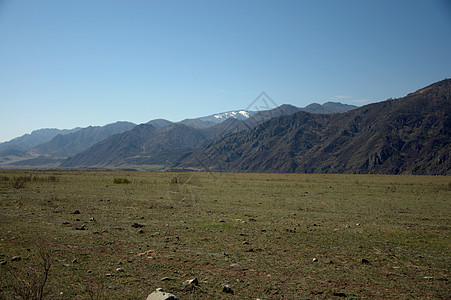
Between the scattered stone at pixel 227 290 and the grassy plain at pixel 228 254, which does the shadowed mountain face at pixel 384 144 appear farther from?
the scattered stone at pixel 227 290

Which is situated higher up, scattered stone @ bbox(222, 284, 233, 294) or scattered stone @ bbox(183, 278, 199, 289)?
scattered stone @ bbox(183, 278, 199, 289)

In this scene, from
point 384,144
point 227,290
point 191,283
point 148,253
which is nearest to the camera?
point 227,290

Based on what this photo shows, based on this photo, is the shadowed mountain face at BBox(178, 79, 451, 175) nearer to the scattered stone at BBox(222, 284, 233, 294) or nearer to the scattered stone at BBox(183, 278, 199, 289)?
the scattered stone at BBox(183, 278, 199, 289)

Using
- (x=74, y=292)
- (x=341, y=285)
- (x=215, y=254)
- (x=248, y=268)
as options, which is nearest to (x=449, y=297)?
(x=341, y=285)

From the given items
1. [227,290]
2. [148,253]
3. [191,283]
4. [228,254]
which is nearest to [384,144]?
[228,254]

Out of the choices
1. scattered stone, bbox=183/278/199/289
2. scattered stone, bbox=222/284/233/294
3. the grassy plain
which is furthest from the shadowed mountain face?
scattered stone, bbox=222/284/233/294

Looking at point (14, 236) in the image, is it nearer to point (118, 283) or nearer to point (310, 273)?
point (118, 283)

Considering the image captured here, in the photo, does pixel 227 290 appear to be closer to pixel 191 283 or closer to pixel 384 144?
pixel 191 283

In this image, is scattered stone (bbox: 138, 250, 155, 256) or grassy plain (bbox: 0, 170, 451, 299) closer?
grassy plain (bbox: 0, 170, 451, 299)

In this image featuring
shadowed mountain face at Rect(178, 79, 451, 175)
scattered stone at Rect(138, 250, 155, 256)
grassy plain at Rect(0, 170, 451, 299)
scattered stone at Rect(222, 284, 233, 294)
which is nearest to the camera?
scattered stone at Rect(222, 284, 233, 294)

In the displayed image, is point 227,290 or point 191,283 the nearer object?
point 227,290

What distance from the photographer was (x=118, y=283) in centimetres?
638

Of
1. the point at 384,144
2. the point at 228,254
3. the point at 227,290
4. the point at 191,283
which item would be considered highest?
the point at 191,283

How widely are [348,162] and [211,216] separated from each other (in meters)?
155
